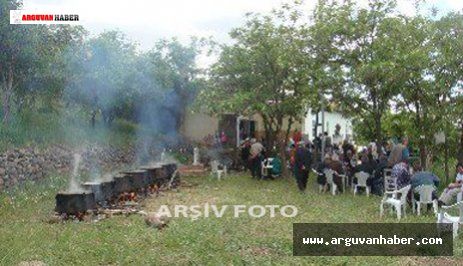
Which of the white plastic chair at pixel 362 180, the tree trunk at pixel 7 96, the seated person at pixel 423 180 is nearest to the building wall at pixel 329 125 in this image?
the white plastic chair at pixel 362 180

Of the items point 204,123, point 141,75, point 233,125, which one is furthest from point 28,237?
point 204,123

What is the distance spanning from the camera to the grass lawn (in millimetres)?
8141

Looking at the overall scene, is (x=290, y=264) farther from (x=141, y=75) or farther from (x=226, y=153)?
(x=141, y=75)

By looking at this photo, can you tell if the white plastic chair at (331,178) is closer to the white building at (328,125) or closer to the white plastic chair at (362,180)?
the white plastic chair at (362,180)

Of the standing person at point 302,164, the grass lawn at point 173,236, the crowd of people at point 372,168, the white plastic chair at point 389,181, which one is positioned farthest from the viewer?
the standing person at point 302,164

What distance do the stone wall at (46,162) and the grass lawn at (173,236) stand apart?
0.52 meters

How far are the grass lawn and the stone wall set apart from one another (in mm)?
520

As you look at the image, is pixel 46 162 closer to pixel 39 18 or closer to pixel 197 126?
pixel 39 18

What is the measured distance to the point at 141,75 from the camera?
26.3 metres

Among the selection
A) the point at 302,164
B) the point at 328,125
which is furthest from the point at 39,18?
the point at 328,125

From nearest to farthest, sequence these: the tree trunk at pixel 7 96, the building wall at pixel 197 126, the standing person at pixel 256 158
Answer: the tree trunk at pixel 7 96 → the standing person at pixel 256 158 → the building wall at pixel 197 126

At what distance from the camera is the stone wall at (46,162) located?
1478cm

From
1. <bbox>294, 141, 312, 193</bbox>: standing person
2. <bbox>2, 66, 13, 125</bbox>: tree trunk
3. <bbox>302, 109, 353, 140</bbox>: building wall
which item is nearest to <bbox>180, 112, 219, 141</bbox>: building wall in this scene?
<bbox>302, 109, 353, 140</bbox>: building wall

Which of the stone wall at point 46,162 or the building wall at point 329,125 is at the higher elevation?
the building wall at point 329,125
